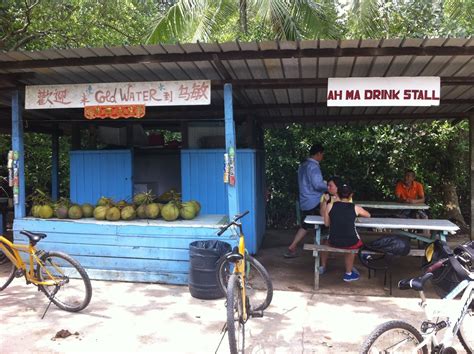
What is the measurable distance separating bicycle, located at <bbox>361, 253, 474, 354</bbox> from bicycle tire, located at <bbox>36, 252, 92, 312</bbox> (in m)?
2.90

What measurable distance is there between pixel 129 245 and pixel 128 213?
44 centimetres

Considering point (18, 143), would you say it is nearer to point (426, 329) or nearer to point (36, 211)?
point (36, 211)

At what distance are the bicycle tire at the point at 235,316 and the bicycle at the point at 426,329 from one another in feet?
2.95

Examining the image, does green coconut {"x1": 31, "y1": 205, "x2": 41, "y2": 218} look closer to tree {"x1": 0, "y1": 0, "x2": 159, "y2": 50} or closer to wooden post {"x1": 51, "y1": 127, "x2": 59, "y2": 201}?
wooden post {"x1": 51, "y1": 127, "x2": 59, "y2": 201}

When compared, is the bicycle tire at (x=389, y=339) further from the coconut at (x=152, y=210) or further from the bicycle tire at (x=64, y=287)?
the coconut at (x=152, y=210)

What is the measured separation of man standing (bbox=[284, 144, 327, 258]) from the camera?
6520 millimetres

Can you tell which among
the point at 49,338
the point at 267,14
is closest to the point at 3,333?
the point at 49,338

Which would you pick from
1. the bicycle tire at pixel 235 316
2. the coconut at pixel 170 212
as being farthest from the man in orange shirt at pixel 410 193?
the bicycle tire at pixel 235 316

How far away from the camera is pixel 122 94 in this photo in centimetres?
528

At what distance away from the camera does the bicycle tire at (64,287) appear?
4426mm

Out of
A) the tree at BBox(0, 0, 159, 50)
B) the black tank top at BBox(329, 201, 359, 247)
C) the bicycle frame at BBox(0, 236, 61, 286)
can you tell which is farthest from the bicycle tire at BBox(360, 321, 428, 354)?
the tree at BBox(0, 0, 159, 50)

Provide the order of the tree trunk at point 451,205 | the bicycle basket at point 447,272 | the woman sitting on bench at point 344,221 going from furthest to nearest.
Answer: the tree trunk at point 451,205, the woman sitting on bench at point 344,221, the bicycle basket at point 447,272

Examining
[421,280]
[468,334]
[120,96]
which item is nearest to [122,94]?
[120,96]

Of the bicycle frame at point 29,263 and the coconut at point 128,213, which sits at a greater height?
the coconut at point 128,213
